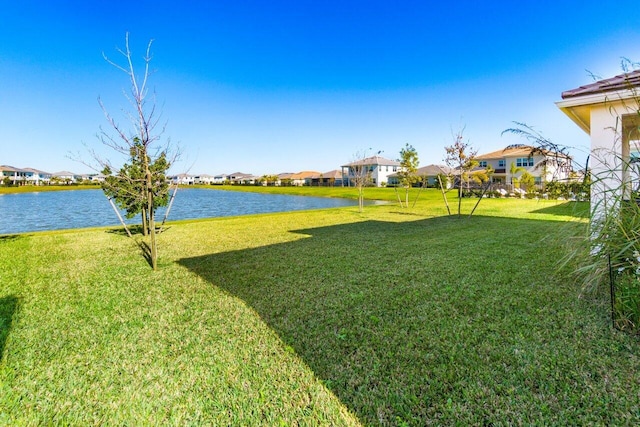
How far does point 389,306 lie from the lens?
375cm

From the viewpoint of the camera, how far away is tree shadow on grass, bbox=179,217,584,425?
226 centimetres

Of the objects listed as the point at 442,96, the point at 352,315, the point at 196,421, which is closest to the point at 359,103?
the point at 442,96

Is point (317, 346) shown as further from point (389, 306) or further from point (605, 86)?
point (605, 86)

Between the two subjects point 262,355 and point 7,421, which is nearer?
point 7,421

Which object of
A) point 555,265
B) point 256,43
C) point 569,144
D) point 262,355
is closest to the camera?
point 262,355

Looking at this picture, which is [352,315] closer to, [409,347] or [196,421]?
[409,347]

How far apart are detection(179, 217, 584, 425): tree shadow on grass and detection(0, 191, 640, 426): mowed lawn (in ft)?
0.06

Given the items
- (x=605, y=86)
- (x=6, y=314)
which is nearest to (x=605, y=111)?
(x=605, y=86)

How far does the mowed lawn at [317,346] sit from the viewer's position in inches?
80.4

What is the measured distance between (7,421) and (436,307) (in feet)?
12.4

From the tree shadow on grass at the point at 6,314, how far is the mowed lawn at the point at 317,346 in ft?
0.11

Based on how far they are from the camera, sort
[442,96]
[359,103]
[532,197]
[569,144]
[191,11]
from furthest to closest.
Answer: [359,103], [532,197], [442,96], [191,11], [569,144]

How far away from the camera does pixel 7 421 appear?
1986mm

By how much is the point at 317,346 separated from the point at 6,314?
153 inches
